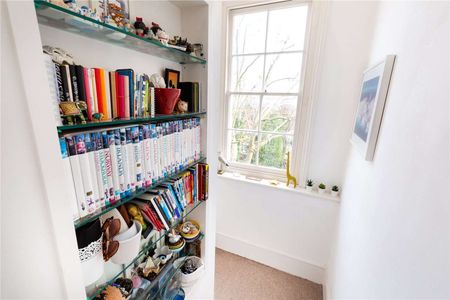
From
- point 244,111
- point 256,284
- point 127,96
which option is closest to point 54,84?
point 127,96

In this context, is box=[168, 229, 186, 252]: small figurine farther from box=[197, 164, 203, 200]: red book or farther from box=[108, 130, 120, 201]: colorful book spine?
box=[108, 130, 120, 201]: colorful book spine

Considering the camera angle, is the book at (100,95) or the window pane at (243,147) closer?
the book at (100,95)

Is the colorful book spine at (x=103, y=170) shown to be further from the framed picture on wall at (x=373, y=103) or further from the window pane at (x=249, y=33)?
the window pane at (x=249, y=33)

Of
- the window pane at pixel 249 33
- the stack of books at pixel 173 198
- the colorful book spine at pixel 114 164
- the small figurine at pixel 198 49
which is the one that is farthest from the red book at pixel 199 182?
the window pane at pixel 249 33

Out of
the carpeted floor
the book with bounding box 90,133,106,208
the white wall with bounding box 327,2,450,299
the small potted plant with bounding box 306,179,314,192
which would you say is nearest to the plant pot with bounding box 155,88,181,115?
the book with bounding box 90,133,106,208

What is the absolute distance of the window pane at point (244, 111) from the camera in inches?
78.5

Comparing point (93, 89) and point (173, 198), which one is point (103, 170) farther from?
point (173, 198)

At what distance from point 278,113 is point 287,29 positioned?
735 millimetres

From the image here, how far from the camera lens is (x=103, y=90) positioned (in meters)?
0.70

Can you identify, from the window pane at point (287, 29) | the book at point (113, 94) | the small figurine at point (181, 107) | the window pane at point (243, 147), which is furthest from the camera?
the window pane at point (243, 147)

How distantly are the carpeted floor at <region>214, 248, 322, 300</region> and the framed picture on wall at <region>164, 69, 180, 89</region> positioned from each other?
179 centimetres

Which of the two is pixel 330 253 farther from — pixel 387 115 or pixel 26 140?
pixel 26 140

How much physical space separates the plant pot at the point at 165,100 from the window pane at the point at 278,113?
1.17 meters

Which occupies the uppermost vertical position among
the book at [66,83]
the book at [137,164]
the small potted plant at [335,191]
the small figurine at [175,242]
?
the book at [66,83]
